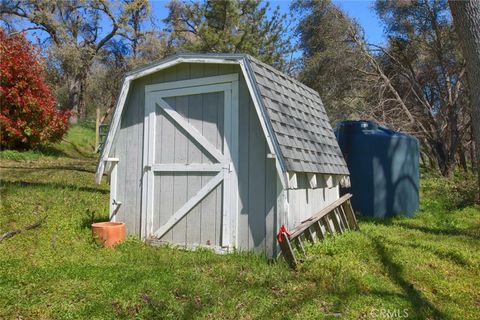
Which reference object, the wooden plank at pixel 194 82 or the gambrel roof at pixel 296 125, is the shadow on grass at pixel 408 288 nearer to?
the gambrel roof at pixel 296 125

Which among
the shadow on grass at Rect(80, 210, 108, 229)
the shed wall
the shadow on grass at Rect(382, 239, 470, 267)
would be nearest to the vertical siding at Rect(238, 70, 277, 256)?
the shed wall

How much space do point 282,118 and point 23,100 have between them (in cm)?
1082

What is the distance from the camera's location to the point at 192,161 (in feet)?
20.5

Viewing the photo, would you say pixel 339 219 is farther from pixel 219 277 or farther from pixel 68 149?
pixel 68 149

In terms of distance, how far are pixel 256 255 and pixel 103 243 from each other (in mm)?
2222

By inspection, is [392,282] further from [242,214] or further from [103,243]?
[103,243]

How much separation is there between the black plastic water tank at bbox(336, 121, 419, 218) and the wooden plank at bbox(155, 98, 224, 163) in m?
4.26

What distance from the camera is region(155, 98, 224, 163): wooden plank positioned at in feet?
19.7

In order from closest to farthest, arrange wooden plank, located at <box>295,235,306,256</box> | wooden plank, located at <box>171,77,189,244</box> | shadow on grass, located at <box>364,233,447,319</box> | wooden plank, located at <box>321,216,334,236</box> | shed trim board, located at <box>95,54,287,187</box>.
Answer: shadow on grass, located at <box>364,233,447,319</box> < shed trim board, located at <box>95,54,287,187</box> < wooden plank, located at <box>295,235,306,256</box> < wooden plank, located at <box>171,77,189,244</box> < wooden plank, located at <box>321,216,334,236</box>

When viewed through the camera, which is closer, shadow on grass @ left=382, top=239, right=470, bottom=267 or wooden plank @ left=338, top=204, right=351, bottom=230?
shadow on grass @ left=382, top=239, right=470, bottom=267

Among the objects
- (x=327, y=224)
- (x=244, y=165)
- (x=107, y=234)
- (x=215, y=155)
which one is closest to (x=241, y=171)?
(x=244, y=165)

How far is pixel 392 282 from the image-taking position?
16.1ft

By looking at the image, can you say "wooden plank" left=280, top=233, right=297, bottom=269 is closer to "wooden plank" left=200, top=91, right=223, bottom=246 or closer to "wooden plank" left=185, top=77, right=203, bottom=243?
"wooden plank" left=200, top=91, right=223, bottom=246

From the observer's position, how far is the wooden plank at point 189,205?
5969mm
